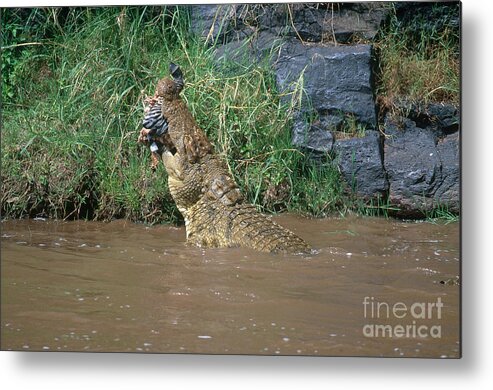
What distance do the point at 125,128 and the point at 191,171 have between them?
0.35 meters

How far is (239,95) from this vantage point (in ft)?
13.9

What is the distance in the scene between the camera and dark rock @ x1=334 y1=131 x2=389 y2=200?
4.08 metres

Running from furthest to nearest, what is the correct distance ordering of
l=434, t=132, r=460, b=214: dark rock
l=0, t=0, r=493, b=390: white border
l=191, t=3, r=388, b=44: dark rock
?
l=191, t=3, r=388, b=44: dark rock → l=434, t=132, r=460, b=214: dark rock → l=0, t=0, r=493, b=390: white border

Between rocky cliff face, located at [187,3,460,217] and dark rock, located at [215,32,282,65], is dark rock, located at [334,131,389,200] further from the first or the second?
dark rock, located at [215,32,282,65]

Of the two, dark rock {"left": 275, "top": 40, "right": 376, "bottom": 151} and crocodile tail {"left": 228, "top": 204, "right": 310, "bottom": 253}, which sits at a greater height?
dark rock {"left": 275, "top": 40, "right": 376, "bottom": 151}

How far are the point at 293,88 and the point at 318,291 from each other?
93 cm

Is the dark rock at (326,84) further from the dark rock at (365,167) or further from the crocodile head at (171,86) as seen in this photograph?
the crocodile head at (171,86)

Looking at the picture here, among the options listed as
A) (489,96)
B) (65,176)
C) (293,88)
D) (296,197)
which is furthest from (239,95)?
(489,96)

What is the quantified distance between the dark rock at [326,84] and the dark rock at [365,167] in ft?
0.26

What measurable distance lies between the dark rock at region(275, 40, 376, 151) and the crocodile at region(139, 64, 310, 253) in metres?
0.38

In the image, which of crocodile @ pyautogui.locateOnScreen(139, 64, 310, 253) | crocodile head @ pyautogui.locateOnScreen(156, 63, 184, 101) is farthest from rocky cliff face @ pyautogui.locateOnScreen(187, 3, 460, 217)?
crocodile @ pyautogui.locateOnScreen(139, 64, 310, 253)

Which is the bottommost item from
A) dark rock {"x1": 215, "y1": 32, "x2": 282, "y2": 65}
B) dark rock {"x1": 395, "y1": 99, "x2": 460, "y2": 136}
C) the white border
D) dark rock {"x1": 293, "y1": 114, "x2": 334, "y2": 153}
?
the white border

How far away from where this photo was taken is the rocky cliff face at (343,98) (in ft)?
12.9

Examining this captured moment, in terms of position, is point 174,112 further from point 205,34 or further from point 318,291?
point 318,291
